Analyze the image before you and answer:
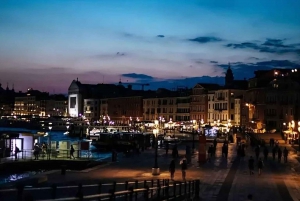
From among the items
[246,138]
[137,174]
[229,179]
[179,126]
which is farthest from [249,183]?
[179,126]

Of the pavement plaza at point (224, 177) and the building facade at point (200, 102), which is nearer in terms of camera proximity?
the pavement plaza at point (224, 177)

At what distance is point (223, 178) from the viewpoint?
32844 millimetres

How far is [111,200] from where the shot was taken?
1077 centimetres

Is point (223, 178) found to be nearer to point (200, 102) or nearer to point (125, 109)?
point (200, 102)

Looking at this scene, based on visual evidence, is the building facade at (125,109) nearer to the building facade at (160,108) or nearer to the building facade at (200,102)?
the building facade at (160,108)

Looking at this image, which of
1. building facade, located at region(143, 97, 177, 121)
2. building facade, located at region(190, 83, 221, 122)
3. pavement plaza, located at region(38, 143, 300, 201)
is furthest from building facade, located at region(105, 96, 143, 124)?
pavement plaza, located at region(38, 143, 300, 201)

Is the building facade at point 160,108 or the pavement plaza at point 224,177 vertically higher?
the building facade at point 160,108

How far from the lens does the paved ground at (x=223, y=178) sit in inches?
1020

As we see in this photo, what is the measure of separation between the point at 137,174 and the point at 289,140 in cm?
4390

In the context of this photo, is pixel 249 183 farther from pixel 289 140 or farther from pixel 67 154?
pixel 289 140

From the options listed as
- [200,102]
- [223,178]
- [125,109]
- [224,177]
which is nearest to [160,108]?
[200,102]

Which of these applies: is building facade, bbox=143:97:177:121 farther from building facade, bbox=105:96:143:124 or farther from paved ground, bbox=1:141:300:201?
paved ground, bbox=1:141:300:201

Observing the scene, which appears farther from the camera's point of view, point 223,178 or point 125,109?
point 125,109

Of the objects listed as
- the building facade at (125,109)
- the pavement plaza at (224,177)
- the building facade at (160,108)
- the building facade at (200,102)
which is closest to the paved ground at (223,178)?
the pavement plaza at (224,177)
